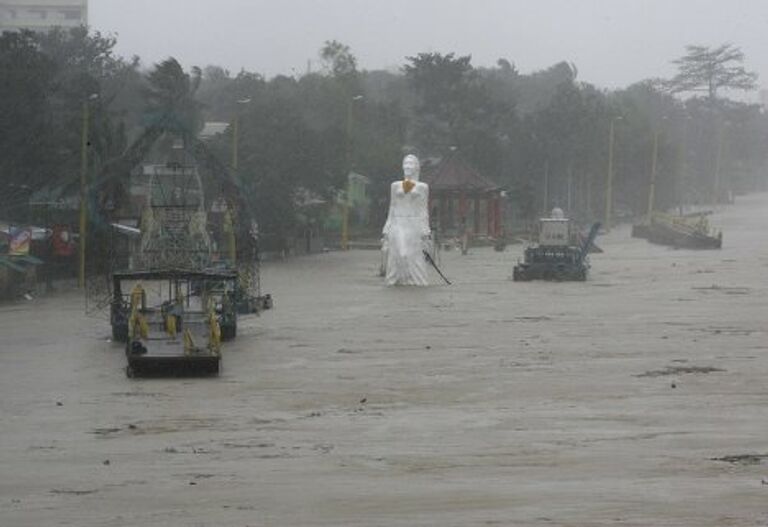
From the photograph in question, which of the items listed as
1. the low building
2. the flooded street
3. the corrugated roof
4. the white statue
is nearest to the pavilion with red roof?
the corrugated roof

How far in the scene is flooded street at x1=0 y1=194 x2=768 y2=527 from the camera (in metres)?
15.7

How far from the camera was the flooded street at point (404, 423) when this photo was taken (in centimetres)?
1569

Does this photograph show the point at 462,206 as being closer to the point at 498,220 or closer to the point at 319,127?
the point at 498,220

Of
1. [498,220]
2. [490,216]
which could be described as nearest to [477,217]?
[490,216]

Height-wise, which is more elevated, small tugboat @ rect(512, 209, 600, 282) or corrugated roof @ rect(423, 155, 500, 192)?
corrugated roof @ rect(423, 155, 500, 192)

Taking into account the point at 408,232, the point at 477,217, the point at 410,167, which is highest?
the point at 410,167

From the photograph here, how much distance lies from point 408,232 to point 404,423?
32.1 meters

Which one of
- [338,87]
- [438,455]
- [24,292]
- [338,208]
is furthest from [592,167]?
[438,455]

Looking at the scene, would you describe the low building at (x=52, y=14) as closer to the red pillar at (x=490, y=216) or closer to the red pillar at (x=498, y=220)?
the red pillar at (x=490, y=216)

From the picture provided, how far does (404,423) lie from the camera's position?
22.0 metres

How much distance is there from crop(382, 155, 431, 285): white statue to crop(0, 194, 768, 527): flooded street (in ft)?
30.5

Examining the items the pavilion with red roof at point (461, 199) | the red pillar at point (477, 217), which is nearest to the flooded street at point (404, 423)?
the pavilion with red roof at point (461, 199)

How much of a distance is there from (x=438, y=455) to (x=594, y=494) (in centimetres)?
317

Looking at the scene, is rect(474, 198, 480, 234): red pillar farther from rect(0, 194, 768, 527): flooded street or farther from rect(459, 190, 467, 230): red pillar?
rect(0, 194, 768, 527): flooded street
